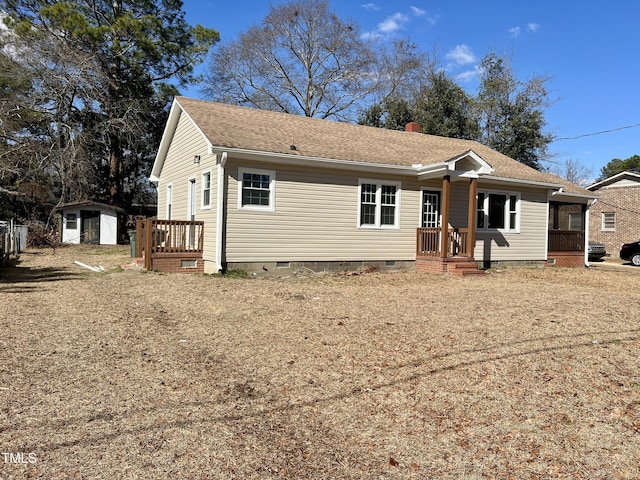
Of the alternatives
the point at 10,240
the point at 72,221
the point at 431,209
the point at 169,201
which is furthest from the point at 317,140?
the point at 72,221

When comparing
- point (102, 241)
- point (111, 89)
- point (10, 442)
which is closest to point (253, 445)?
point (10, 442)

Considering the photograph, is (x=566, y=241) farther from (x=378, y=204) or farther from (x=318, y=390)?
(x=318, y=390)

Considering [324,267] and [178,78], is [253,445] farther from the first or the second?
[178,78]

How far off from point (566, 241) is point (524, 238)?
9.20 ft

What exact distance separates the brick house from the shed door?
93.1ft

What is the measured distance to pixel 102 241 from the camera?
1059 inches

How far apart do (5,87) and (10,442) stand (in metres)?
29.0

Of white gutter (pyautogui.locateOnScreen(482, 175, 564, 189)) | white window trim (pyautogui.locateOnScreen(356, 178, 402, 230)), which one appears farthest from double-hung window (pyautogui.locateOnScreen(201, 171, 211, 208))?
white gutter (pyautogui.locateOnScreen(482, 175, 564, 189))

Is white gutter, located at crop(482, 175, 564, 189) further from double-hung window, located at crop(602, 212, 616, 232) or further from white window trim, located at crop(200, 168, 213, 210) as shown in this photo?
double-hung window, located at crop(602, 212, 616, 232)

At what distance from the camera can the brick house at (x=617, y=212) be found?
2627 cm

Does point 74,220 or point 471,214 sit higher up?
point 471,214

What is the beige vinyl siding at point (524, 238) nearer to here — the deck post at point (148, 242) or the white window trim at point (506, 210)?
the white window trim at point (506, 210)

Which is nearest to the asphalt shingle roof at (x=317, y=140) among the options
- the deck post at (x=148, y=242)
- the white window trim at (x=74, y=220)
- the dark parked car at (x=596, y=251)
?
the deck post at (x=148, y=242)

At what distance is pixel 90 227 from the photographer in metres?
27.1
